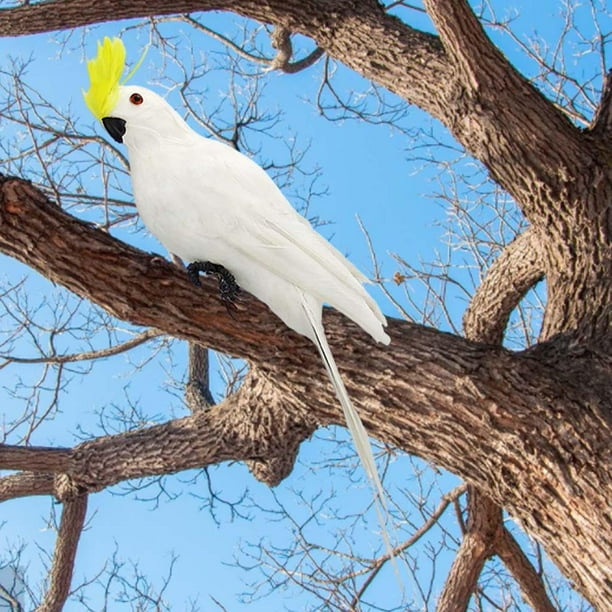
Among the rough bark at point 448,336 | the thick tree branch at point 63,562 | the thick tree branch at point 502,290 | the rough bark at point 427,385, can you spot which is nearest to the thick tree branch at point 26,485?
the thick tree branch at point 63,562

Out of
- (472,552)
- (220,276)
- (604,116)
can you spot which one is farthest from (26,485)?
(604,116)

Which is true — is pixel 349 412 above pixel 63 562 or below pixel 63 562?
below

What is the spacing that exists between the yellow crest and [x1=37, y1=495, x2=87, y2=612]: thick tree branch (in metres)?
2.38

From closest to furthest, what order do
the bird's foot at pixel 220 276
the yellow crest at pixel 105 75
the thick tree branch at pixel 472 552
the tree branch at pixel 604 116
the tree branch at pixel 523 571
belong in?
the yellow crest at pixel 105 75, the bird's foot at pixel 220 276, the tree branch at pixel 604 116, the thick tree branch at pixel 472 552, the tree branch at pixel 523 571

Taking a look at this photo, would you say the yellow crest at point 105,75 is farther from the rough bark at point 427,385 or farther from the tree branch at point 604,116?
the tree branch at point 604,116

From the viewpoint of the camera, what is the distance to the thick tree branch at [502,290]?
311 centimetres

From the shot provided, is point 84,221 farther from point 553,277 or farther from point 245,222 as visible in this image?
point 553,277

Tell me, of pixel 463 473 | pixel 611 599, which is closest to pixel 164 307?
pixel 463 473

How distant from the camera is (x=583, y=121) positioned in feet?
12.9

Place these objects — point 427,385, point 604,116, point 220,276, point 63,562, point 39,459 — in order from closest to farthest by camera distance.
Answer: point 220,276 < point 427,385 < point 604,116 < point 39,459 < point 63,562

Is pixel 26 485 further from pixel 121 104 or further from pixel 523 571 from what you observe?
pixel 121 104

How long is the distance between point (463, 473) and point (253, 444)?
113 cm

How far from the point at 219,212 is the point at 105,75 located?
363 millimetres

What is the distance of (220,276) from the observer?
5.56ft
